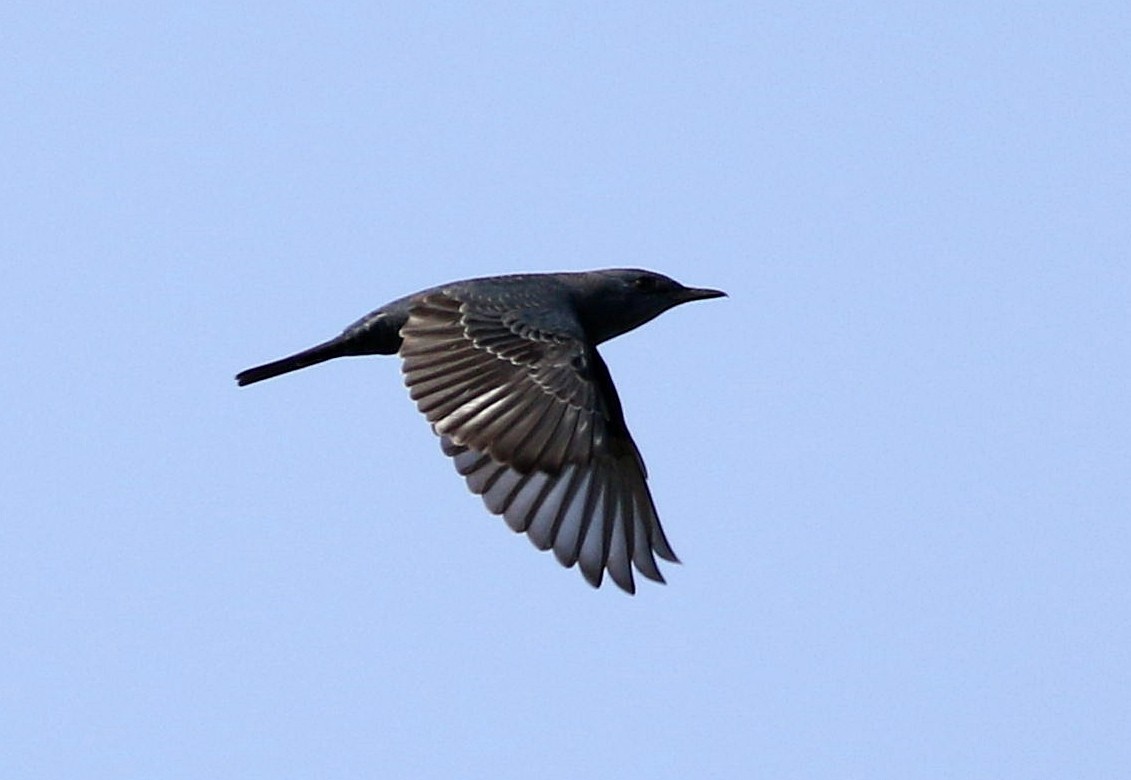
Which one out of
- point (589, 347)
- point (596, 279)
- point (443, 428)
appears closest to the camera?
point (443, 428)

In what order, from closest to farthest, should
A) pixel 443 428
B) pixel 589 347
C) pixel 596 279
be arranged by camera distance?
Result: pixel 443 428, pixel 589 347, pixel 596 279

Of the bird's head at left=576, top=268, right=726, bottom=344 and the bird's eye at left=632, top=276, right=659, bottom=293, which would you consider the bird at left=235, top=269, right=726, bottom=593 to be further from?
the bird's eye at left=632, top=276, right=659, bottom=293

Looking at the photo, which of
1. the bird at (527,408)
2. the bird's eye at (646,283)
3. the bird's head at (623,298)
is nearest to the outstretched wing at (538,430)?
the bird at (527,408)

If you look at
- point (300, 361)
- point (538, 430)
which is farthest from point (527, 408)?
point (300, 361)

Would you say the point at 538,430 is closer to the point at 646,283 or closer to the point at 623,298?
the point at 623,298

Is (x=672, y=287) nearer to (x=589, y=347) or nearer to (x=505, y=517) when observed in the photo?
(x=589, y=347)

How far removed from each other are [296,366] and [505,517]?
280 centimetres

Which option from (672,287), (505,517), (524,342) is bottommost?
(505,517)

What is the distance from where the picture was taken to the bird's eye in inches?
748

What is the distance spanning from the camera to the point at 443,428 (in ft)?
51.7

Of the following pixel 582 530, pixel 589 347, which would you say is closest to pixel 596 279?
pixel 589 347

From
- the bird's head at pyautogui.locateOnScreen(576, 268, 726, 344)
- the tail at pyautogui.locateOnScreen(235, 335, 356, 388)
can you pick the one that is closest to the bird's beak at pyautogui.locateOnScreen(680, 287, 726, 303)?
the bird's head at pyautogui.locateOnScreen(576, 268, 726, 344)

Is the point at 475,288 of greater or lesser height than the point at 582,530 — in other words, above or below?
above

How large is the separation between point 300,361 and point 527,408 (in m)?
2.59
